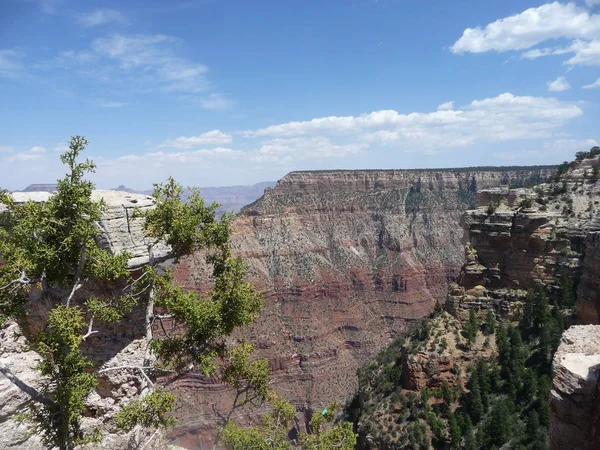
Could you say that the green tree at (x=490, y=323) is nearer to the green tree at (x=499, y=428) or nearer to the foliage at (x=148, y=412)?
the green tree at (x=499, y=428)

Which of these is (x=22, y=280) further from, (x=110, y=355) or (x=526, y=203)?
(x=526, y=203)

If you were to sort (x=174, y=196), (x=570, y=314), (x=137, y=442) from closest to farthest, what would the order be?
(x=137, y=442) → (x=174, y=196) → (x=570, y=314)

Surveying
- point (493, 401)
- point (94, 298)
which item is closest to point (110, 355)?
point (94, 298)

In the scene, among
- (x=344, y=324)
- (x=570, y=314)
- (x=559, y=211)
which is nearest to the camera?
(x=570, y=314)

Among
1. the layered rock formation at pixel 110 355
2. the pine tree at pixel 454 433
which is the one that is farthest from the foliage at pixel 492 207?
the layered rock formation at pixel 110 355

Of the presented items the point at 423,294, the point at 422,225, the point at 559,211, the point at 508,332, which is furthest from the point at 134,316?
the point at 422,225

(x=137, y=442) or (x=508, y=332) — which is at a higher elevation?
(x=137, y=442)

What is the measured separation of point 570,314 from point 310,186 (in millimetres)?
79106

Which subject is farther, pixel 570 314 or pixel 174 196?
pixel 570 314

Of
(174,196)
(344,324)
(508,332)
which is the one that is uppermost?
(174,196)

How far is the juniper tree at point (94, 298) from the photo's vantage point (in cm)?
922

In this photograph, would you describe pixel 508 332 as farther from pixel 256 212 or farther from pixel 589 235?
pixel 256 212

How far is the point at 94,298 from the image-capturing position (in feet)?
36.3

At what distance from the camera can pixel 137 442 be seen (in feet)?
34.2
